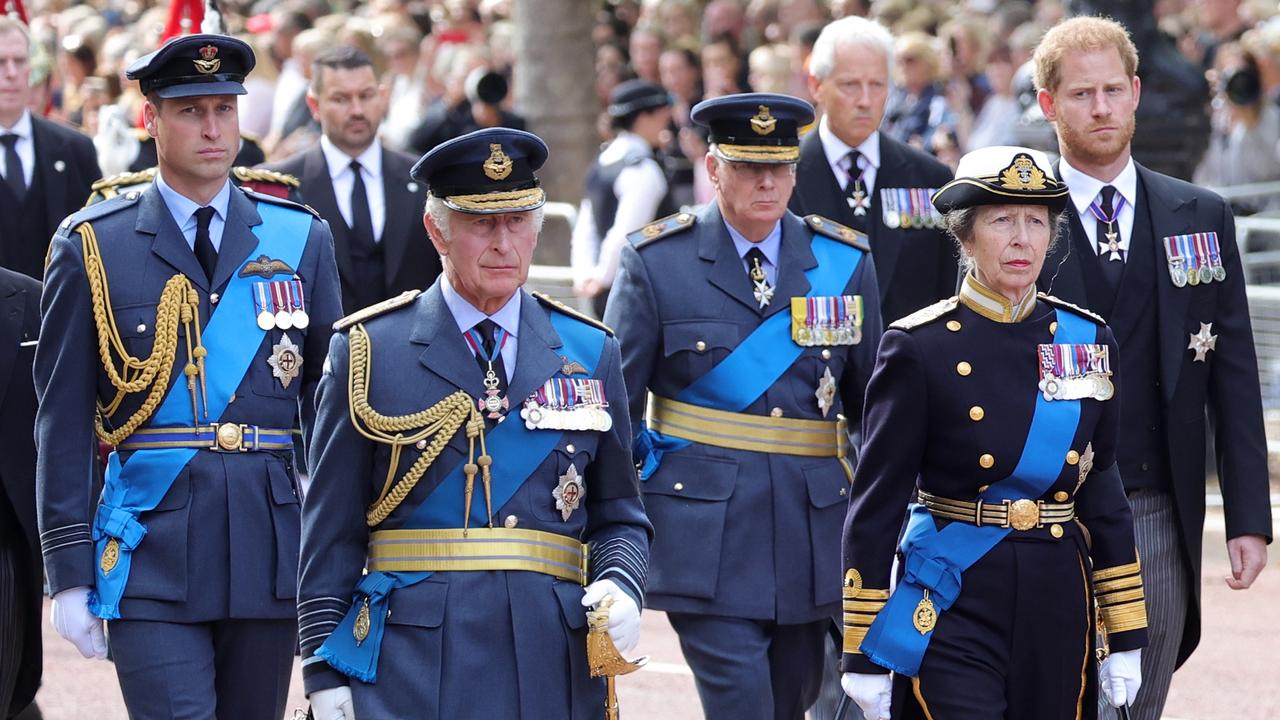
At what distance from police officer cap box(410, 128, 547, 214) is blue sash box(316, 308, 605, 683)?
0.49m

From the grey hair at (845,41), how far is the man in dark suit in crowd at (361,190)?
71.3 inches

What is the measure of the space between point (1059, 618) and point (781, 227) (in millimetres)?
1916

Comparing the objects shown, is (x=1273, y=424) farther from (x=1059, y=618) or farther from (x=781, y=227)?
(x=1059, y=618)

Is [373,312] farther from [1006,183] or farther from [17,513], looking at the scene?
[17,513]

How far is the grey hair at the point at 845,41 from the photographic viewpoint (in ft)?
26.8

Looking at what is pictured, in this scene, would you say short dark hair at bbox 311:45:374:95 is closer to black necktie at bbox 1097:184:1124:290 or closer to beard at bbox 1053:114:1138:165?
beard at bbox 1053:114:1138:165

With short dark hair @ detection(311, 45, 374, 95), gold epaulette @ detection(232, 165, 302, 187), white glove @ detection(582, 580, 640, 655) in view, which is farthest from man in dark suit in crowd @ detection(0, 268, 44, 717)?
short dark hair @ detection(311, 45, 374, 95)

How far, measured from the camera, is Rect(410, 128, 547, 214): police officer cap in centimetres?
511

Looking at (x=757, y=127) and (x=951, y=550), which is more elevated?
(x=757, y=127)

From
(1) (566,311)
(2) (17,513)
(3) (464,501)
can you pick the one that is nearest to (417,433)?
(3) (464,501)

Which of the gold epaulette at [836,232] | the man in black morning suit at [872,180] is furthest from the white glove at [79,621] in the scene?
the man in black morning suit at [872,180]

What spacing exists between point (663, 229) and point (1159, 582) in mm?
1801

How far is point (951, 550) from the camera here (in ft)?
18.1

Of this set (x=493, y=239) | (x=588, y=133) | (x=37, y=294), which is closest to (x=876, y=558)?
(x=493, y=239)
